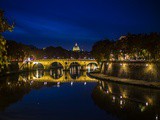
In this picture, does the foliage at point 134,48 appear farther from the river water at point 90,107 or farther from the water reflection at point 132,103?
the river water at point 90,107

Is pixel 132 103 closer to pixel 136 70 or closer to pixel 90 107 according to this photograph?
pixel 90 107

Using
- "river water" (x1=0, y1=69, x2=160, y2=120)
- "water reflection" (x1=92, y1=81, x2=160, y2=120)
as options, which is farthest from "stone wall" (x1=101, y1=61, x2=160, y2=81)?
"river water" (x1=0, y1=69, x2=160, y2=120)

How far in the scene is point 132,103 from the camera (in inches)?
1515

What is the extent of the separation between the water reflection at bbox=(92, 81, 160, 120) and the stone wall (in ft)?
23.2

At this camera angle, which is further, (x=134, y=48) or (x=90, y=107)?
(x=134, y=48)

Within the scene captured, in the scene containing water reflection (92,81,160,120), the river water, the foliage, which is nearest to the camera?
water reflection (92,81,160,120)

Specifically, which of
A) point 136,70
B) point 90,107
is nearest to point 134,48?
point 136,70

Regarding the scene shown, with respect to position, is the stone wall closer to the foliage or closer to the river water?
the foliage

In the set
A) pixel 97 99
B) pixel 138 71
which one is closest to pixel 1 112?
pixel 97 99

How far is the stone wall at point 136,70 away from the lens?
5556 cm

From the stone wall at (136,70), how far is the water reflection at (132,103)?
7.07m

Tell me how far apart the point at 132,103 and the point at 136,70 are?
24371mm

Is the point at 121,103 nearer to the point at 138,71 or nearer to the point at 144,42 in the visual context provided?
the point at 138,71

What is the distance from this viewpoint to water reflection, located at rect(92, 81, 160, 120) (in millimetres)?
31938
